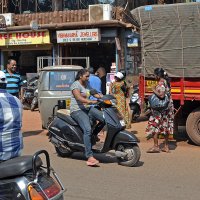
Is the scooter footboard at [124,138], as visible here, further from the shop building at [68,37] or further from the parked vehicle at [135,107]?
the shop building at [68,37]

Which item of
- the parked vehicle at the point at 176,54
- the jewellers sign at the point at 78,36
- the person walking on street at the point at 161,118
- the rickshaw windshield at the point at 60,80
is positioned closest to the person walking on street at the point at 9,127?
the person walking on street at the point at 161,118

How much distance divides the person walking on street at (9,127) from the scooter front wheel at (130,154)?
3676 mm

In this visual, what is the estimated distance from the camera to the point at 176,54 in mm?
9617

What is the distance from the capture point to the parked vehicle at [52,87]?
1129 centimetres

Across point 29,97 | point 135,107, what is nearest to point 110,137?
point 135,107

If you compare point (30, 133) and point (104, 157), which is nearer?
point (104, 157)

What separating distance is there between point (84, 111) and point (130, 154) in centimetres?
110

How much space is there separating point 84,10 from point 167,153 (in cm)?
1092

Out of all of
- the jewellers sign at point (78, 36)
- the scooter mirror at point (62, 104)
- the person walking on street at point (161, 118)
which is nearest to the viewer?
the person walking on street at point (161, 118)

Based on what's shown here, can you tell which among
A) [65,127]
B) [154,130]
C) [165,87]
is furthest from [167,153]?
[65,127]

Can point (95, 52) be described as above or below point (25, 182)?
above

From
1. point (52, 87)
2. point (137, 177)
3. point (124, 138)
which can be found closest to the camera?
point (137, 177)

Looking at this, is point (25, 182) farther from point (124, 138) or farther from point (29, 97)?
point (29, 97)

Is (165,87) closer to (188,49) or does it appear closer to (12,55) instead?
(188,49)
